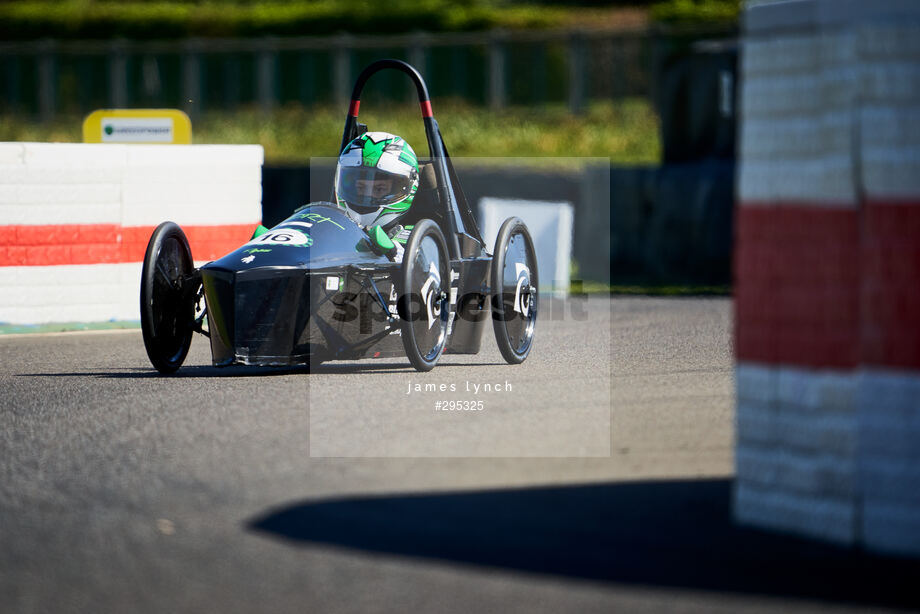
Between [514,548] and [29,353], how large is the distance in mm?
6410

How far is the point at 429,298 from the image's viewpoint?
8.38m

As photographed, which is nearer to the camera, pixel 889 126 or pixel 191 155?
pixel 889 126

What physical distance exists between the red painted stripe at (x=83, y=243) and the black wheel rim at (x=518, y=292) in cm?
378

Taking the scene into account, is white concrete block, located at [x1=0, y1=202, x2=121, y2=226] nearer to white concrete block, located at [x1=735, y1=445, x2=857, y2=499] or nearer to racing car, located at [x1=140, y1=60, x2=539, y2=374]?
racing car, located at [x1=140, y1=60, x2=539, y2=374]

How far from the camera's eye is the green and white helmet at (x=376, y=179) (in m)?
9.23

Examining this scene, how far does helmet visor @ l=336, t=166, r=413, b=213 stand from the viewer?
30.3 feet

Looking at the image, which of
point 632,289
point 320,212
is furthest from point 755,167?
point 632,289

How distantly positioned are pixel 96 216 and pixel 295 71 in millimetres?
20462

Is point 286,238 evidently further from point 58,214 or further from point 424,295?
point 58,214

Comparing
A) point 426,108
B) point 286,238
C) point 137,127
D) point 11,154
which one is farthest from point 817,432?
point 137,127

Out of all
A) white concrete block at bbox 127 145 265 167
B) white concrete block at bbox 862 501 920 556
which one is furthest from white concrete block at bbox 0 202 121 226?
white concrete block at bbox 862 501 920 556

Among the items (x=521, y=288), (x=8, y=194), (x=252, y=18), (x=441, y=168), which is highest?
(x=252, y=18)

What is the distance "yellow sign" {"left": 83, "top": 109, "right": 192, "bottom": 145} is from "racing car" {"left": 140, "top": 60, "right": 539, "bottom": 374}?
18.0 ft

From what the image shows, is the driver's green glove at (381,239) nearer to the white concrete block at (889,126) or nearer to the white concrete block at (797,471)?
the white concrete block at (797,471)
